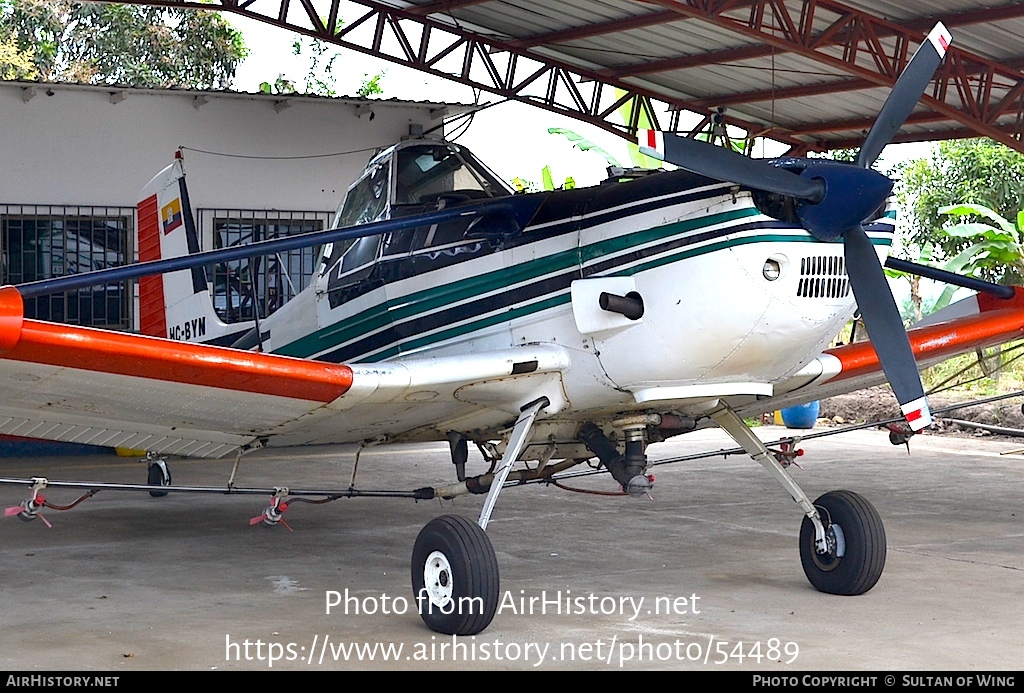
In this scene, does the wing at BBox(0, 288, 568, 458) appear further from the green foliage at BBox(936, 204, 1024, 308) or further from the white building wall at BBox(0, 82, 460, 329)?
the green foliage at BBox(936, 204, 1024, 308)

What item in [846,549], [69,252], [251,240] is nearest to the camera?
[846,549]

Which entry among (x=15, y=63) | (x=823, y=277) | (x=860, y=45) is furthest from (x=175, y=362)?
(x=15, y=63)

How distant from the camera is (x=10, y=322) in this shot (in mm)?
4770

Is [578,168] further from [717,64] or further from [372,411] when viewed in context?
[372,411]

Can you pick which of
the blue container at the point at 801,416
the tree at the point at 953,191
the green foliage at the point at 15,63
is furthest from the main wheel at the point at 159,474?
the green foliage at the point at 15,63

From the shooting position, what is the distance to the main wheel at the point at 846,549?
6.24 metres

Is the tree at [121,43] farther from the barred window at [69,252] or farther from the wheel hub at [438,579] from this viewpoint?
the wheel hub at [438,579]

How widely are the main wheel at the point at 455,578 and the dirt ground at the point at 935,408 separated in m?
10.6

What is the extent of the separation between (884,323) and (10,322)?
12.8 feet

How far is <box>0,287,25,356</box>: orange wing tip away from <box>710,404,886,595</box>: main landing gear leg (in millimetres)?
3568

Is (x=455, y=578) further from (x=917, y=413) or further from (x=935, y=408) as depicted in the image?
(x=935, y=408)

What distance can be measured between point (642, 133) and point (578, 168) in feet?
Result: 138

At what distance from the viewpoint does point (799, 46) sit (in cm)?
1262

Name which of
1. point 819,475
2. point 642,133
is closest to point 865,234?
point 642,133
